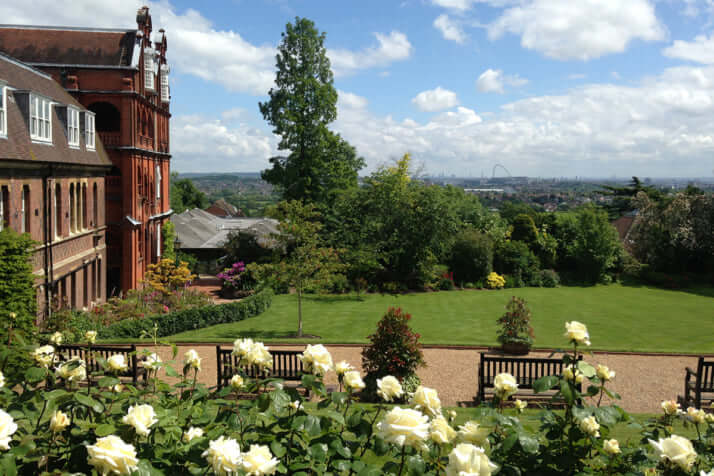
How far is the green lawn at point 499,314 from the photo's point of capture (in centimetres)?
1991

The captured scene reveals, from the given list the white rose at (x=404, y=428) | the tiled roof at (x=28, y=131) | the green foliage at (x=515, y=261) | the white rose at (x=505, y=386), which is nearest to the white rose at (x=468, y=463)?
the white rose at (x=404, y=428)

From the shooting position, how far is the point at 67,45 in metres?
26.6

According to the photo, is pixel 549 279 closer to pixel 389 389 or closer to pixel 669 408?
pixel 669 408

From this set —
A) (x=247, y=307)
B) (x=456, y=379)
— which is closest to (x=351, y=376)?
(x=456, y=379)

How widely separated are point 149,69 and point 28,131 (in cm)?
1223

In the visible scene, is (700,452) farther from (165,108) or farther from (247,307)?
(165,108)

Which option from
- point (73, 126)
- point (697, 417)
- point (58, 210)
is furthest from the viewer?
point (73, 126)

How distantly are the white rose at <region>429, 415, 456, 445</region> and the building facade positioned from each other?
45.8 ft

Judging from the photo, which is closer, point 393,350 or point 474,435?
point 474,435

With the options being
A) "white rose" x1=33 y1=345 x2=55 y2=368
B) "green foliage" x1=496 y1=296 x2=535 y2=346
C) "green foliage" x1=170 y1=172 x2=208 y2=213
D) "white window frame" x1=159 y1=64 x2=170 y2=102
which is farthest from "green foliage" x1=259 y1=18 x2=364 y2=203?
"green foliage" x1=170 y1=172 x2=208 y2=213

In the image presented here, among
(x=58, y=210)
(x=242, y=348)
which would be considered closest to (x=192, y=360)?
(x=242, y=348)

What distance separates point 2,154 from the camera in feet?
50.8

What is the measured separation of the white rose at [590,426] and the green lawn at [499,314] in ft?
45.2

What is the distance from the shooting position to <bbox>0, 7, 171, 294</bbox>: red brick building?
2602 centimetres
